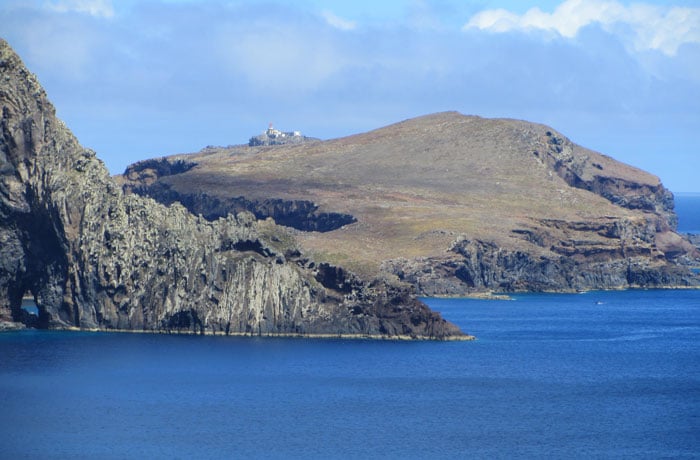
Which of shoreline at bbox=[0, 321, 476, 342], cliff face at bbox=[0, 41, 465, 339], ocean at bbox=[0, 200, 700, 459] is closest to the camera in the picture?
ocean at bbox=[0, 200, 700, 459]

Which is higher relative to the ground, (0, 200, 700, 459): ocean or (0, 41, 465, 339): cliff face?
(0, 41, 465, 339): cliff face

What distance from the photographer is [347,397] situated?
112m

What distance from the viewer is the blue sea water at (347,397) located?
3723 inches

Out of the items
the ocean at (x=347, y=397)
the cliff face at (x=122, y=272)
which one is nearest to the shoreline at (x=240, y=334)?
the cliff face at (x=122, y=272)

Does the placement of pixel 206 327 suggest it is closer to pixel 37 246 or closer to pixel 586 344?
pixel 37 246

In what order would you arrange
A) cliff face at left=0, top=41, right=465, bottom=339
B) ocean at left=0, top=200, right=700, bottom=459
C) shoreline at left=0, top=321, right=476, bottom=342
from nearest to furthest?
ocean at left=0, top=200, right=700, bottom=459, cliff face at left=0, top=41, right=465, bottom=339, shoreline at left=0, top=321, right=476, bottom=342

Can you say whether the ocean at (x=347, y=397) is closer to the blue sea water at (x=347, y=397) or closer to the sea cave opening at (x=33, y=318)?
the blue sea water at (x=347, y=397)

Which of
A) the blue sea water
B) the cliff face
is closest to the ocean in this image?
the blue sea water

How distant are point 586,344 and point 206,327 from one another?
36.7 m

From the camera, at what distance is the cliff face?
456 ft

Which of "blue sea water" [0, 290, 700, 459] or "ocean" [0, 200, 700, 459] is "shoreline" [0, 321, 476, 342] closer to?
"blue sea water" [0, 290, 700, 459]

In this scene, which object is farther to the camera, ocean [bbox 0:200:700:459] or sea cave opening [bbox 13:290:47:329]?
sea cave opening [bbox 13:290:47:329]

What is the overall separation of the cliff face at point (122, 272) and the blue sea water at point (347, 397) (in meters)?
2.74

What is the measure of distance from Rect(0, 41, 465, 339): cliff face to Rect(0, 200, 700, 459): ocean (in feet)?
9.56
